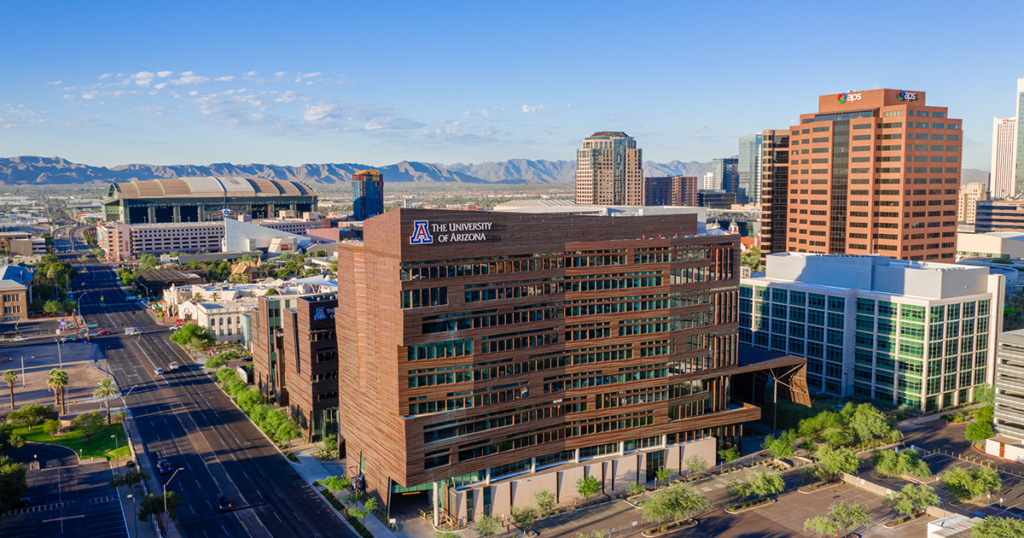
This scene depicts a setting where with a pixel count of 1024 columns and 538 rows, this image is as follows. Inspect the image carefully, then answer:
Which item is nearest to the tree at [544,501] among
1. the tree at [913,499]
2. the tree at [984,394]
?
the tree at [913,499]

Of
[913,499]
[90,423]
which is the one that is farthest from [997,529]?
[90,423]

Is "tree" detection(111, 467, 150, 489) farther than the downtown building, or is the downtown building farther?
the downtown building

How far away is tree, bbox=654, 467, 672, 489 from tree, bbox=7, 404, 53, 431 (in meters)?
103

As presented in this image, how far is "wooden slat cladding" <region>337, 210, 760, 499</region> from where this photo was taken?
298ft

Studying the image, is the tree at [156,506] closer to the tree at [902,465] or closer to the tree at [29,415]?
the tree at [29,415]

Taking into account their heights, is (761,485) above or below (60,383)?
A: below

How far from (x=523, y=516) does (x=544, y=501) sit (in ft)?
10.8

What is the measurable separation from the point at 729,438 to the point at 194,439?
86.5 metres

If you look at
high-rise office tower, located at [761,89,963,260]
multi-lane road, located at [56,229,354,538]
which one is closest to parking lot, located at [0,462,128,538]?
multi-lane road, located at [56,229,354,538]

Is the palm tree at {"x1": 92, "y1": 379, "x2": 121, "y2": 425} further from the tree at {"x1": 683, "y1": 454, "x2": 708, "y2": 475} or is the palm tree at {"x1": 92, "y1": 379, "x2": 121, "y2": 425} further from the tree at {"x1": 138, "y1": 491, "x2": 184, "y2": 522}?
the tree at {"x1": 683, "y1": 454, "x2": 708, "y2": 475}

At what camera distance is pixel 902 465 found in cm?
10288

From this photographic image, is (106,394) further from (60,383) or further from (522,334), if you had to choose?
(522,334)

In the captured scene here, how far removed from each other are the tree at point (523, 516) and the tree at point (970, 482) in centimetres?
5276

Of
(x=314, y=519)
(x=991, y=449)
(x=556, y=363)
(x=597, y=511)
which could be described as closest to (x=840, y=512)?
(x=597, y=511)
